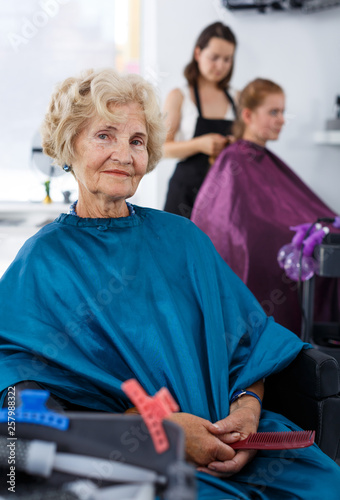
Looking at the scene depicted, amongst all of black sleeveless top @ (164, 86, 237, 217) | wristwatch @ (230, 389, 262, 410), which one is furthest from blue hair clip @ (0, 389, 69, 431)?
black sleeveless top @ (164, 86, 237, 217)

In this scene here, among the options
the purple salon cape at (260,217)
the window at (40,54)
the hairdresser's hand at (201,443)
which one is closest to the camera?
the hairdresser's hand at (201,443)

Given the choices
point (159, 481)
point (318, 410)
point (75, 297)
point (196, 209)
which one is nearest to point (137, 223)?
point (75, 297)

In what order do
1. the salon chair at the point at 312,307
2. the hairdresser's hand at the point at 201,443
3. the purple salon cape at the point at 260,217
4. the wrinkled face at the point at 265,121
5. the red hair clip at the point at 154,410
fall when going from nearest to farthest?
the red hair clip at the point at 154,410, the hairdresser's hand at the point at 201,443, the salon chair at the point at 312,307, the purple salon cape at the point at 260,217, the wrinkled face at the point at 265,121

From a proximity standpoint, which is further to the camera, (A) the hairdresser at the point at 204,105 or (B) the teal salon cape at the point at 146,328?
(A) the hairdresser at the point at 204,105

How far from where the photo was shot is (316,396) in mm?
1291

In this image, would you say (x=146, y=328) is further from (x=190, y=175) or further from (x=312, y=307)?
(x=190, y=175)

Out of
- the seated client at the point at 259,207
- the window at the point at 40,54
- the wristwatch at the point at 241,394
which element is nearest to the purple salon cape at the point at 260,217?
the seated client at the point at 259,207

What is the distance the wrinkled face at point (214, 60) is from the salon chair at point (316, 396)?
228 centimetres

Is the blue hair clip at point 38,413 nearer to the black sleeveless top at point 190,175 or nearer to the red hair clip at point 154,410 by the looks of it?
the red hair clip at point 154,410

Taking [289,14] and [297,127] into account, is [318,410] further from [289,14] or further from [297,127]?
[289,14]

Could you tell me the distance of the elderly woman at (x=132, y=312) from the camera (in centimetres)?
117

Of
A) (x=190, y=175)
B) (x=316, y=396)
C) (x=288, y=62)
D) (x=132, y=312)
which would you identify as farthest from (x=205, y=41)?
(x=316, y=396)

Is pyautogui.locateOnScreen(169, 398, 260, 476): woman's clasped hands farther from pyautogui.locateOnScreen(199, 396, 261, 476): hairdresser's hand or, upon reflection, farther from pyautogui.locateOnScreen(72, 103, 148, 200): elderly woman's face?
pyautogui.locateOnScreen(72, 103, 148, 200): elderly woman's face

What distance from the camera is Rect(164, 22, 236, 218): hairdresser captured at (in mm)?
3240
